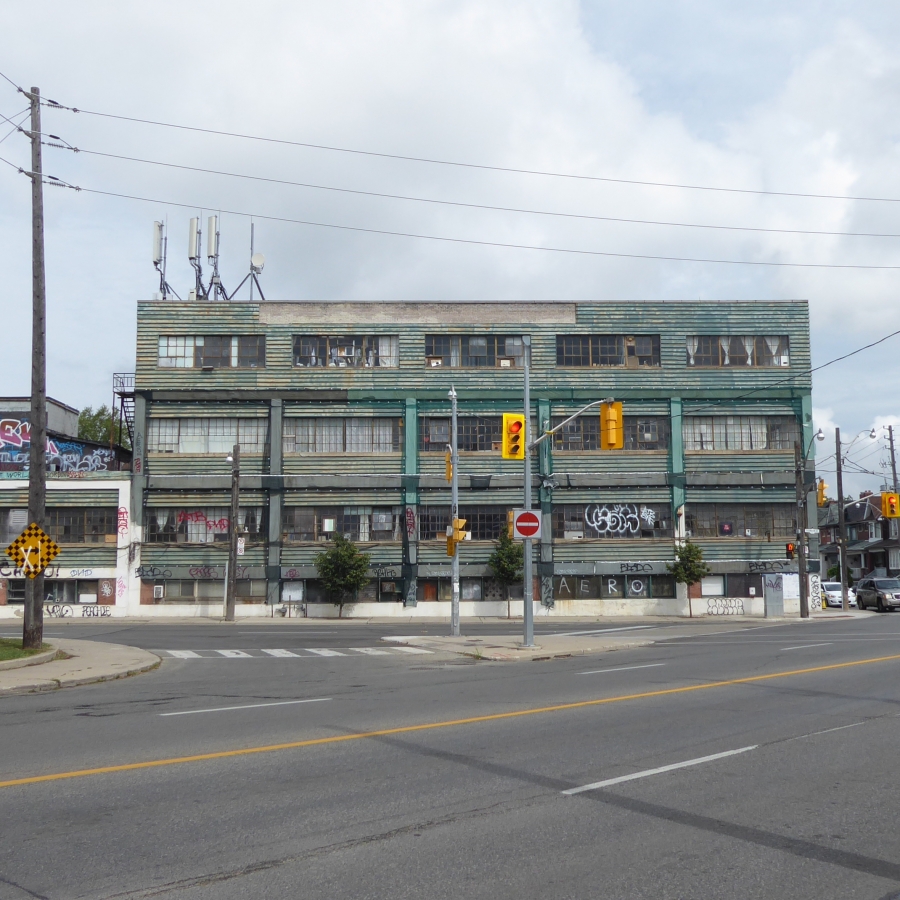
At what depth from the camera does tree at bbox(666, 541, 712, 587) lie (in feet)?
155

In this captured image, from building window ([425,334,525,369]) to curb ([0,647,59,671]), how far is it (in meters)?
30.4

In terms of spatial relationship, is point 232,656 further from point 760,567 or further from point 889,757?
point 760,567

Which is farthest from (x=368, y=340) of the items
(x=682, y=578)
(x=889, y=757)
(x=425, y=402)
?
(x=889, y=757)

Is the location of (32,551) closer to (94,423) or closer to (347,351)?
(347,351)

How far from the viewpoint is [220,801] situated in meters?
8.13

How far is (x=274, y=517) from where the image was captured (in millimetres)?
47656

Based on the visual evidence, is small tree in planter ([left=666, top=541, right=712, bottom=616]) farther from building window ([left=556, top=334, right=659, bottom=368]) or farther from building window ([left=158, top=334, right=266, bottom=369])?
building window ([left=158, top=334, right=266, bottom=369])

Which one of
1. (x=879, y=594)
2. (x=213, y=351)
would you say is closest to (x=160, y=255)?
(x=213, y=351)

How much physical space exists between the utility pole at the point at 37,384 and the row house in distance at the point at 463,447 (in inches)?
993

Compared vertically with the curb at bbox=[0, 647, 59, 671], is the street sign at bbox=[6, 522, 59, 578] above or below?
above

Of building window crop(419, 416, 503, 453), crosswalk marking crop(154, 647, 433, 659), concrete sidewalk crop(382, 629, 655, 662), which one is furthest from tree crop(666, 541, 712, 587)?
crosswalk marking crop(154, 647, 433, 659)

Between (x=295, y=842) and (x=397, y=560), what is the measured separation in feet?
136

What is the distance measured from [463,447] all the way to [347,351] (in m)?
7.68

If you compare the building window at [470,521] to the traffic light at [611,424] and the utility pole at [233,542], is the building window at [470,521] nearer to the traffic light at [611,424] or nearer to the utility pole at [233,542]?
the utility pole at [233,542]
